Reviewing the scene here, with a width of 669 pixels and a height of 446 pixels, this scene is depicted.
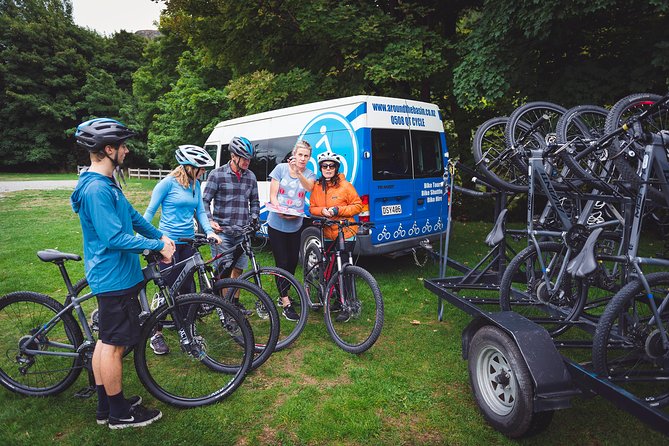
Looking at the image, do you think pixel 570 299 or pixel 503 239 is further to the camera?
pixel 503 239

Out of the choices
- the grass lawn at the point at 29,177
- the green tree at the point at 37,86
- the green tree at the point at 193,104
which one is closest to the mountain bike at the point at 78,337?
the green tree at the point at 193,104

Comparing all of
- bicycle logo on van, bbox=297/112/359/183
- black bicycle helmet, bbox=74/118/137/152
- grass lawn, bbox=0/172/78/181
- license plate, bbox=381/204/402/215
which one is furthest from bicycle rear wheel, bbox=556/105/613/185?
grass lawn, bbox=0/172/78/181

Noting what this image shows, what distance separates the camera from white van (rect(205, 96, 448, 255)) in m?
6.36

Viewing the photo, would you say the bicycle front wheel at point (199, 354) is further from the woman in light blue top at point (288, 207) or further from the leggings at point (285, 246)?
the leggings at point (285, 246)

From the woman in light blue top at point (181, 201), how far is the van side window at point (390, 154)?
289cm

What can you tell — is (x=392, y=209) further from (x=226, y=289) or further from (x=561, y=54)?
Answer: (x=561, y=54)

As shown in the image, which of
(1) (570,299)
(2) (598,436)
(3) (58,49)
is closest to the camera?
(2) (598,436)

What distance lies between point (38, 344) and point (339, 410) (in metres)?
2.43

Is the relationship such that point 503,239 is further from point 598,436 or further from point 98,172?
point 98,172

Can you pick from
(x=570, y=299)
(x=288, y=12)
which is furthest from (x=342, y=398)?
(x=288, y=12)

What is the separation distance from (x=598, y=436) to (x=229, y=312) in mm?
2775

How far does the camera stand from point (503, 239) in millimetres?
4375

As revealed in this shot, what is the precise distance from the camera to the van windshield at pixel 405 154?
6.51 m

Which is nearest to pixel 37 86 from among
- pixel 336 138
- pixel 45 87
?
pixel 45 87
